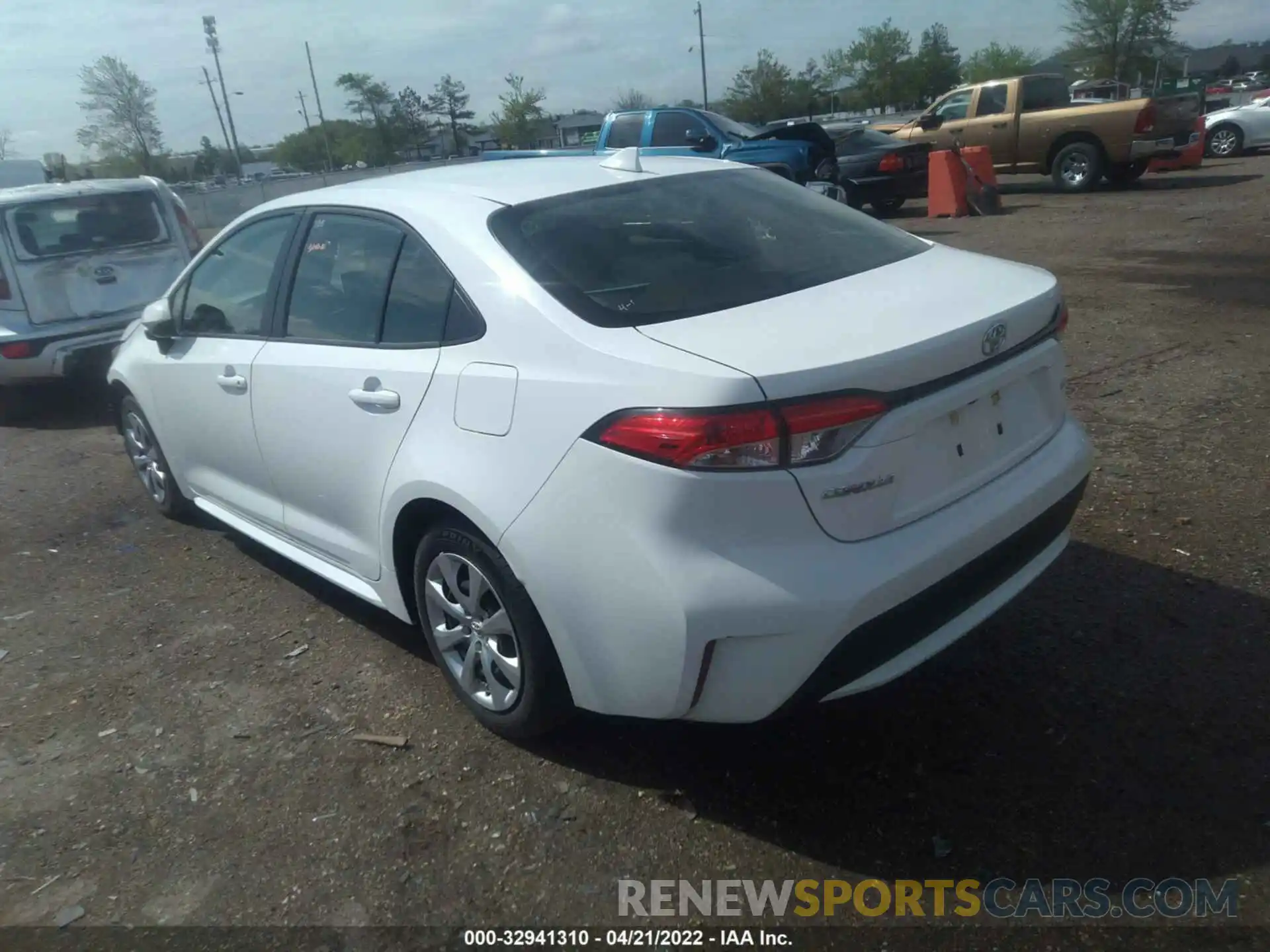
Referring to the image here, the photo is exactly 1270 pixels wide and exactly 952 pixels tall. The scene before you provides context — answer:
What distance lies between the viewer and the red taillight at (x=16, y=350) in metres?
7.50

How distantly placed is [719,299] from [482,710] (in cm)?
144

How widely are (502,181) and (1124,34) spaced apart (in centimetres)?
6713

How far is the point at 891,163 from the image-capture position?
16.1m

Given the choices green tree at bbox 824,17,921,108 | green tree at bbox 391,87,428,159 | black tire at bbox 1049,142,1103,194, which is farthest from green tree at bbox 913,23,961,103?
black tire at bbox 1049,142,1103,194

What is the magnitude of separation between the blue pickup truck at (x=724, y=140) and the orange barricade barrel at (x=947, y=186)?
5.81ft

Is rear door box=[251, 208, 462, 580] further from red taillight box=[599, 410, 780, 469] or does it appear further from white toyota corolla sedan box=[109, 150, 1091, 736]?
red taillight box=[599, 410, 780, 469]

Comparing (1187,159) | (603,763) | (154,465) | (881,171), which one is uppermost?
(154,465)

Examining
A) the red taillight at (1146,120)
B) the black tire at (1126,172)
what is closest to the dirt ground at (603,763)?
the red taillight at (1146,120)

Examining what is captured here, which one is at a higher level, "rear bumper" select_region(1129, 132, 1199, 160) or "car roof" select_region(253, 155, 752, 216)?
"car roof" select_region(253, 155, 752, 216)

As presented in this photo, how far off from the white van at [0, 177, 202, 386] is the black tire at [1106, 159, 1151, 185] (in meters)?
14.8

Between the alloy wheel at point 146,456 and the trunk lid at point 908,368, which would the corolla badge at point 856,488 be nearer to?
the trunk lid at point 908,368

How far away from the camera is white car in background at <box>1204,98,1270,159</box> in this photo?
21.1 metres

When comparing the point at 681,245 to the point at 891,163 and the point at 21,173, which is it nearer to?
the point at 891,163

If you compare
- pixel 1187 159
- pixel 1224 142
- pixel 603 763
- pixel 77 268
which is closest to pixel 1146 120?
pixel 1187 159
